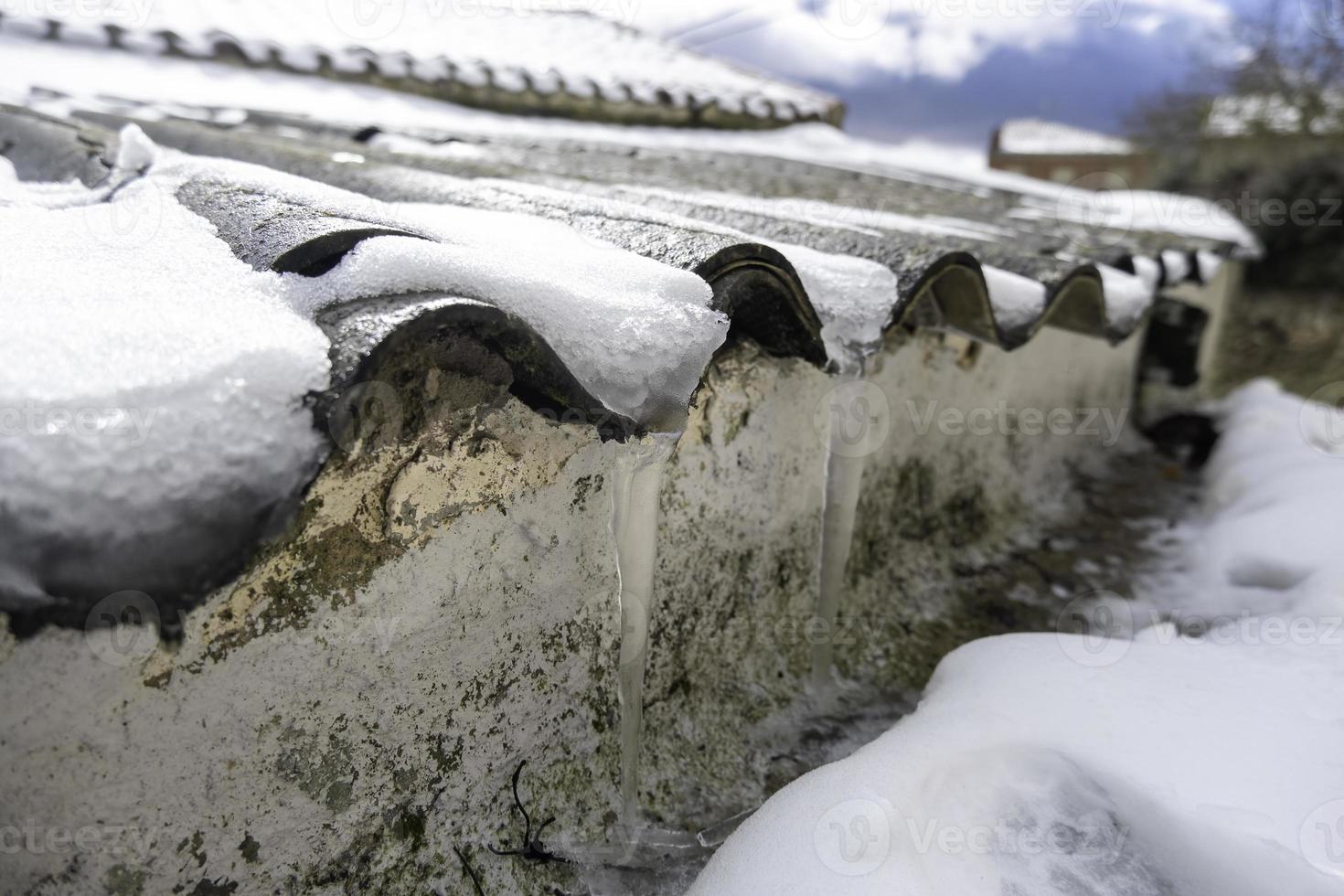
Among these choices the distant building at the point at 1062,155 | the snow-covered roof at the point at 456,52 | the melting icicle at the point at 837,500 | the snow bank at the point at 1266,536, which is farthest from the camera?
the distant building at the point at 1062,155

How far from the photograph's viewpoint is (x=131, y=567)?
2.42 feet

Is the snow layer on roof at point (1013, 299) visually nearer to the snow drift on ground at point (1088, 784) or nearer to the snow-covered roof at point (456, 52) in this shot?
the snow drift on ground at point (1088, 784)

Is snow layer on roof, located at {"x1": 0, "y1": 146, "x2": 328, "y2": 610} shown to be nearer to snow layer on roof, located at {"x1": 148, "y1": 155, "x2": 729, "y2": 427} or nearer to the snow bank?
snow layer on roof, located at {"x1": 148, "y1": 155, "x2": 729, "y2": 427}

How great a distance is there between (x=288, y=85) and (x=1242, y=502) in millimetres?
5569

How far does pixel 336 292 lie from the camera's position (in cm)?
104

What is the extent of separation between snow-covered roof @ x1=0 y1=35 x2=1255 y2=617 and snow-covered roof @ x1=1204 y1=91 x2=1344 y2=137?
15.3 m

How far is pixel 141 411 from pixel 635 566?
0.94 m

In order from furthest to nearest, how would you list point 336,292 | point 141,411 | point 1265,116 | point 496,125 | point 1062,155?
1. point 1062,155
2. point 1265,116
3. point 496,125
4. point 336,292
5. point 141,411

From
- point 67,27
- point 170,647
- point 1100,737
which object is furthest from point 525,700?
point 67,27

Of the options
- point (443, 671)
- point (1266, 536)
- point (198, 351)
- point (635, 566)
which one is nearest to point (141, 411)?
point (198, 351)

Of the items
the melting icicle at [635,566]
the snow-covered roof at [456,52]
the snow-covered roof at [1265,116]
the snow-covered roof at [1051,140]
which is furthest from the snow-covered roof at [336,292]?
the snow-covered roof at [1051,140]

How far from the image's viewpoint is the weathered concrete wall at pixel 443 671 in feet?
3.68

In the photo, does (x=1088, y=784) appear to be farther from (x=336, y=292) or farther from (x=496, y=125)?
(x=496, y=125)

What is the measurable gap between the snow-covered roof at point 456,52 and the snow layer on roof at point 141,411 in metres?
5.02
